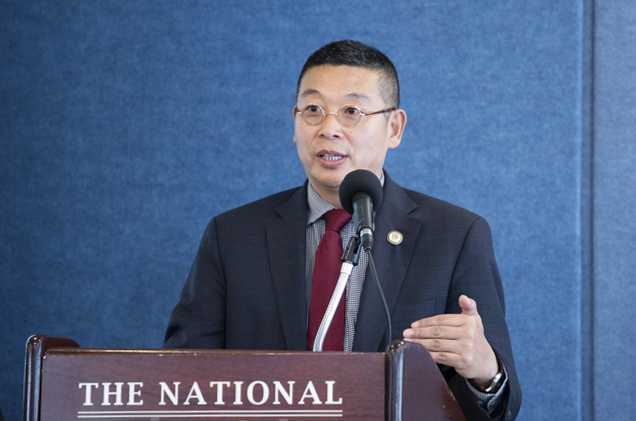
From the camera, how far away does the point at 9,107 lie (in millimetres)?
2355

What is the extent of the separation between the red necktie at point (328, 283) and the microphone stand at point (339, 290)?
1.70ft

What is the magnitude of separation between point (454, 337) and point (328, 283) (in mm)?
511

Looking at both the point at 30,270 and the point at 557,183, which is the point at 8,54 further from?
the point at 557,183

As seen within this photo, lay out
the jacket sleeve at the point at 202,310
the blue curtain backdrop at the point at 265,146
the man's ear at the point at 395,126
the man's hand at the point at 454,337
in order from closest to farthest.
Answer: the man's hand at the point at 454,337 → the jacket sleeve at the point at 202,310 → the man's ear at the point at 395,126 → the blue curtain backdrop at the point at 265,146

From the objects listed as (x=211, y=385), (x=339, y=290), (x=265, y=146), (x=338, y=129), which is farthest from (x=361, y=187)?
(x=265, y=146)

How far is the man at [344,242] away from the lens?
4.74ft

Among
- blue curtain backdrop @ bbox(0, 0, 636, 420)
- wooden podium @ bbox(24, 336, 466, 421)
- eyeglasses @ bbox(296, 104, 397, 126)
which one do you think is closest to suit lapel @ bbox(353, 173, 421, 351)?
eyeglasses @ bbox(296, 104, 397, 126)

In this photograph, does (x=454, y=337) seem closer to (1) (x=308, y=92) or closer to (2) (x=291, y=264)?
(2) (x=291, y=264)

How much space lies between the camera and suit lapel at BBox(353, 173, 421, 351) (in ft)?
4.53

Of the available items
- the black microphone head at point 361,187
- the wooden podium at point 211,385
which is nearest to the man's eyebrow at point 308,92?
the black microphone head at point 361,187

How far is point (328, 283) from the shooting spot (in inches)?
57.6

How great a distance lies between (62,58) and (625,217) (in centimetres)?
228

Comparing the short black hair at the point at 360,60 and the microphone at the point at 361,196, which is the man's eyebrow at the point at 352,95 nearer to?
Result: the short black hair at the point at 360,60

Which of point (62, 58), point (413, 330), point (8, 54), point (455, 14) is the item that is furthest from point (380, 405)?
point (8, 54)
